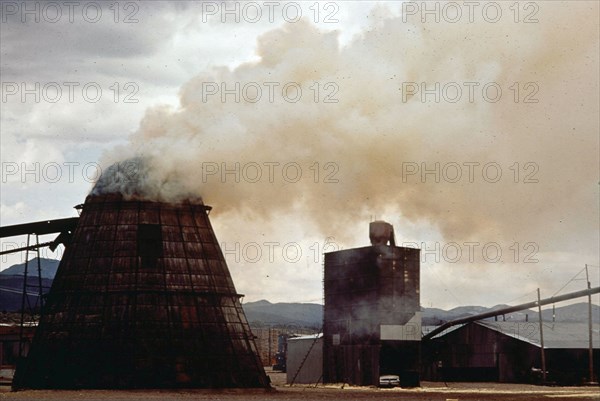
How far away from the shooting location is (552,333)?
85.0 m

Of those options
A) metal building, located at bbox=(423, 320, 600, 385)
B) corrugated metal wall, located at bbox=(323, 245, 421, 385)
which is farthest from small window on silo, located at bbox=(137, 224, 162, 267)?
metal building, located at bbox=(423, 320, 600, 385)

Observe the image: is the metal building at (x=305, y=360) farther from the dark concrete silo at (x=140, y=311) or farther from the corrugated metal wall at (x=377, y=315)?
the dark concrete silo at (x=140, y=311)

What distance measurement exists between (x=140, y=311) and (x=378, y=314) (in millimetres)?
23934

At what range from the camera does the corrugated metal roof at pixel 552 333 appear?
267ft

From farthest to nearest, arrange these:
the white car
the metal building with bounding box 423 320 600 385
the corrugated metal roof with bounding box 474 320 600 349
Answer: the corrugated metal roof with bounding box 474 320 600 349 → the metal building with bounding box 423 320 600 385 → the white car

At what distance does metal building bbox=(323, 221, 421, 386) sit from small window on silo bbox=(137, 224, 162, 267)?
73.2ft

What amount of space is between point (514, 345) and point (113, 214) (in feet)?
145

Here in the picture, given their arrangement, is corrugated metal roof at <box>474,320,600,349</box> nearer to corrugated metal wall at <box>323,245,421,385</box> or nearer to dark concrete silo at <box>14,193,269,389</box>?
corrugated metal wall at <box>323,245,421,385</box>

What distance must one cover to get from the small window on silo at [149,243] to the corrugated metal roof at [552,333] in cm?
4164

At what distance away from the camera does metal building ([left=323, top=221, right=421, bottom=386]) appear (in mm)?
68750

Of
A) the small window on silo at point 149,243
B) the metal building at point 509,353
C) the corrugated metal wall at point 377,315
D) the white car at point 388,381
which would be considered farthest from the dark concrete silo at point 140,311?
the metal building at point 509,353

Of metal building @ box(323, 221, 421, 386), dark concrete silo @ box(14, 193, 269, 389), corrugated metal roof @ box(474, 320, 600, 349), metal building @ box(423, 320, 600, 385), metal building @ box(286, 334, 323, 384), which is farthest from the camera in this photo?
corrugated metal roof @ box(474, 320, 600, 349)

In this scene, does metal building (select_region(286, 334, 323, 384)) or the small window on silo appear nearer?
the small window on silo

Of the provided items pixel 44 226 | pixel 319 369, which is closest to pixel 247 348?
pixel 44 226
